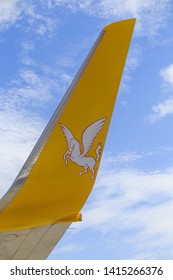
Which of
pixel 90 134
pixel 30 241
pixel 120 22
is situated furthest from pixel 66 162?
pixel 120 22

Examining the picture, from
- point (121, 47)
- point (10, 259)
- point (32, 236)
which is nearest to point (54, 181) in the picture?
point (32, 236)

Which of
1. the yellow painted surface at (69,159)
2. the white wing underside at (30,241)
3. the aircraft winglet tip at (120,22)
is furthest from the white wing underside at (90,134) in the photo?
the aircraft winglet tip at (120,22)

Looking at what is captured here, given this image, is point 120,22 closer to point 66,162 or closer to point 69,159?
point 69,159

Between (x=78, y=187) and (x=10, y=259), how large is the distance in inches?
121

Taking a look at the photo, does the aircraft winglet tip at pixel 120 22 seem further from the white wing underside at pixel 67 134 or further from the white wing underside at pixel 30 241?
the white wing underside at pixel 30 241

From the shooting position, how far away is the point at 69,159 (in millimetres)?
13484

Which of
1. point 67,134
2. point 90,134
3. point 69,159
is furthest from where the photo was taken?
point 90,134

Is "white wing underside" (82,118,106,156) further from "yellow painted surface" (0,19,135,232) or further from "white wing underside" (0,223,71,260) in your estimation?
"white wing underside" (0,223,71,260)

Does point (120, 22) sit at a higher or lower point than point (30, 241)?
higher

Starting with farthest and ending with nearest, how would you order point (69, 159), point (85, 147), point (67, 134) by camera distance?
point (85, 147) < point (69, 159) < point (67, 134)

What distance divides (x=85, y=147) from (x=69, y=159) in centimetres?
71

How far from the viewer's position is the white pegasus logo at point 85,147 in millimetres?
13406

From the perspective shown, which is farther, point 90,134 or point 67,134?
point 90,134

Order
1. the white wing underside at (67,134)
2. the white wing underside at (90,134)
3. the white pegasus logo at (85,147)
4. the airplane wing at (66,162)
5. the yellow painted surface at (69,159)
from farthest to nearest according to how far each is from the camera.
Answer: the white wing underside at (90,134), the white pegasus logo at (85,147), the white wing underside at (67,134), the yellow painted surface at (69,159), the airplane wing at (66,162)
